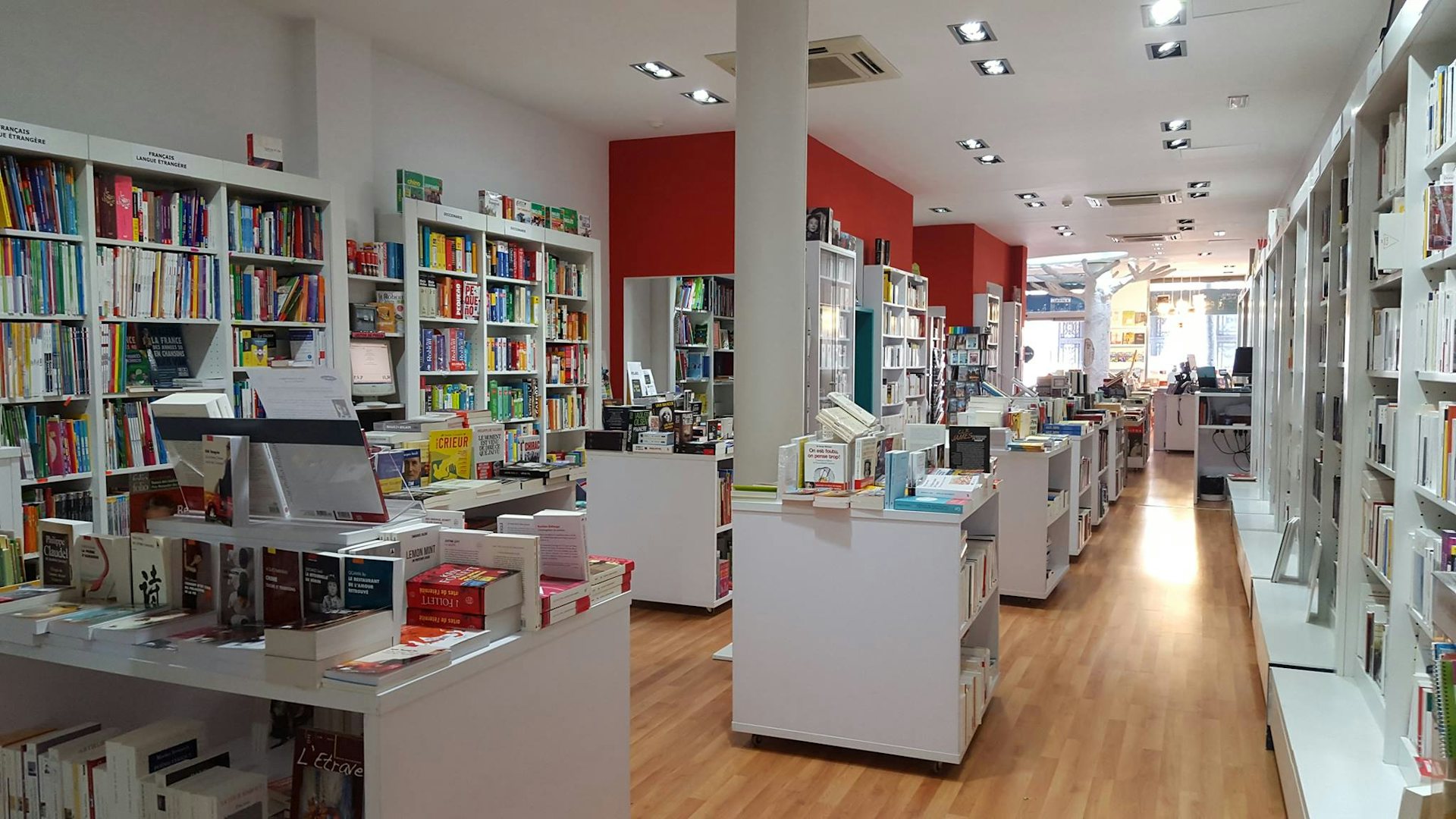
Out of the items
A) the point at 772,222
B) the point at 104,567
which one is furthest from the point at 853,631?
the point at 104,567

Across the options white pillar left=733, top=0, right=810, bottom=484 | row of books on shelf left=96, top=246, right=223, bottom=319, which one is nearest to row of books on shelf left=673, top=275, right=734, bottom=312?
white pillar left=733, top=0, right=810, bottom=484

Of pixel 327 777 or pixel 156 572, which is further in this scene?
pixel 156 572

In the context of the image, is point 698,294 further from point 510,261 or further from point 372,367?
point 372,367

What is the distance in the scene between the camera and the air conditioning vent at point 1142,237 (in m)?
15.7

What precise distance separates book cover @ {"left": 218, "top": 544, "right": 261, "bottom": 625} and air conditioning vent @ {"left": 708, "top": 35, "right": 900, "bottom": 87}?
4.66m

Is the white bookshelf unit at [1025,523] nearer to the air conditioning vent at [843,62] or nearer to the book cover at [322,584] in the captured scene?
the air conditioning vent at [843,62]

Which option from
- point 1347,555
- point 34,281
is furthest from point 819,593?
point 34,281

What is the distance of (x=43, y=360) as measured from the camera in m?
4.17

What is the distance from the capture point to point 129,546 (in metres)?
2.31

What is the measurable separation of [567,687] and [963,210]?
39.2 ft

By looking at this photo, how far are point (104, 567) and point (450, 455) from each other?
6.50 feet

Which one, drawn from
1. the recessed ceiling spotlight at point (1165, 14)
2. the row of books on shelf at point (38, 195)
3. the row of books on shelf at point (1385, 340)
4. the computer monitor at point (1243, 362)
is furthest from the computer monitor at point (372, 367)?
the computer monitor at point (1243, 362)

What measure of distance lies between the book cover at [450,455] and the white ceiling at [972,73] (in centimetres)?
270

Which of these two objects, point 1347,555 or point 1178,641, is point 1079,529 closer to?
point 1178,641
